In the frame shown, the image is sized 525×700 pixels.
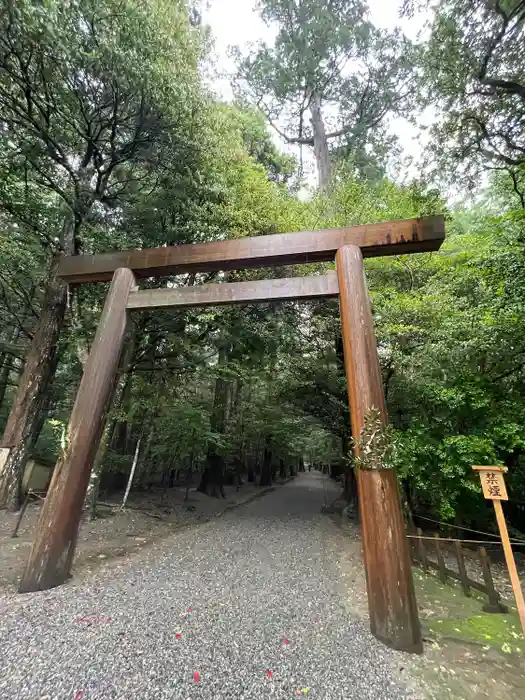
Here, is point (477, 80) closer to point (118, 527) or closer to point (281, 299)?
point (281, 299)

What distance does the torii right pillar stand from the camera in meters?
2.64

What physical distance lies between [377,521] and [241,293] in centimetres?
305

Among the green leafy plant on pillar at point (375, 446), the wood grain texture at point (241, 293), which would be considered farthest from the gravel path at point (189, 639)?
the wood grain texture at point (241, 293)

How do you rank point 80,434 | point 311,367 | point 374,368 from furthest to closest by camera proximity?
point 311,367 < point 80,434 < point 374,368

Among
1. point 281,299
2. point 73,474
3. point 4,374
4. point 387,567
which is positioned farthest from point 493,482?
point 4,374

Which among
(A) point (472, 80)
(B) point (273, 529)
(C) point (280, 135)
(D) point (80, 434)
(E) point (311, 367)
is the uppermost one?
(C) point (280, 135)

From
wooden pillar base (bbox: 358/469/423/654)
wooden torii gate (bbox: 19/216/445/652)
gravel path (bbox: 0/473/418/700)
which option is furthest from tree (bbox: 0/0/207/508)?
wooden pillar base (bbox: 358/469/423/654)

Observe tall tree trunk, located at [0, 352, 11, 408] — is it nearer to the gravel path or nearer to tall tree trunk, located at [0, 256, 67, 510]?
tall tree trunk, located at [0, 256, 67, 510]

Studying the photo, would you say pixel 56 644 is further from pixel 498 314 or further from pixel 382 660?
pixel 498 314

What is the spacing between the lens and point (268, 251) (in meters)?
→ 4.21

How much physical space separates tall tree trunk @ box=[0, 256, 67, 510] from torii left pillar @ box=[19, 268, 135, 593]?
2.65m

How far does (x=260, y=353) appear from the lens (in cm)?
835

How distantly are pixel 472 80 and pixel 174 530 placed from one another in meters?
11.2

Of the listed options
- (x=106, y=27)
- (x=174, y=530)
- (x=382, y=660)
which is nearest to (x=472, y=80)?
(x=106, y=27)
